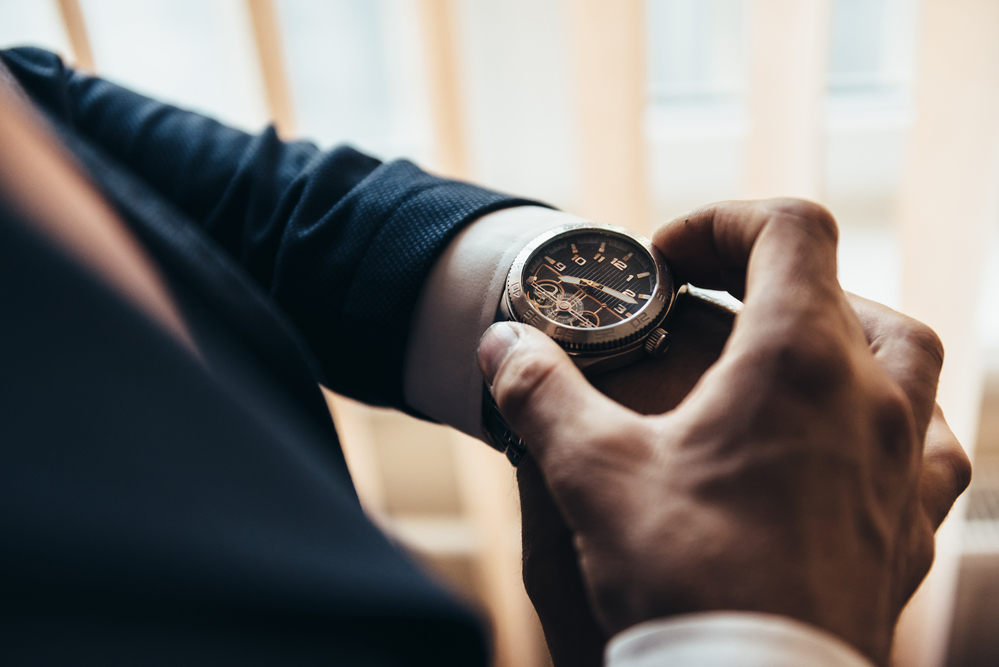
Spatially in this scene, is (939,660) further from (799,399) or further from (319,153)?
(319,153)

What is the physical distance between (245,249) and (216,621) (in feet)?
1.15

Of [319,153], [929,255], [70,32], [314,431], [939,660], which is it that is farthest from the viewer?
[939,660]

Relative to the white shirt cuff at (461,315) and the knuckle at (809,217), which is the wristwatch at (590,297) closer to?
the white shirt cuff at (461,315)

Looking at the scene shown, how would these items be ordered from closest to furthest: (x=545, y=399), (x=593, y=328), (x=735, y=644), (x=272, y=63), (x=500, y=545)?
(x=735, y=644)
(x=545, y=399)
(x=593, y=328)
(x=272, y=63)
(x=500, y=545)

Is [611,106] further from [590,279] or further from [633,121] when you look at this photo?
[590,279]

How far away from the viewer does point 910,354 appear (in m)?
0.44

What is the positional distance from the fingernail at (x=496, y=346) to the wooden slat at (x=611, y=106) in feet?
1.77

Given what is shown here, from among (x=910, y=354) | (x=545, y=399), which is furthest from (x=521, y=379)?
(x=910, y=354)

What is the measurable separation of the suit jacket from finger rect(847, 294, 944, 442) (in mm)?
334

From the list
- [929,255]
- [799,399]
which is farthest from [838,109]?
[799,399]

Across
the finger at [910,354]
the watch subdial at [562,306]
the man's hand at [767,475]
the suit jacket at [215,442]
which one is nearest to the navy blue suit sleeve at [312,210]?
the suit jacket at [215,442]

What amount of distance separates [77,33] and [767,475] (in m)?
1.25

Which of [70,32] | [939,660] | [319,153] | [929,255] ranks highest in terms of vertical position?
[70,32]

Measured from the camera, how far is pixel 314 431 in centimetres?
54
